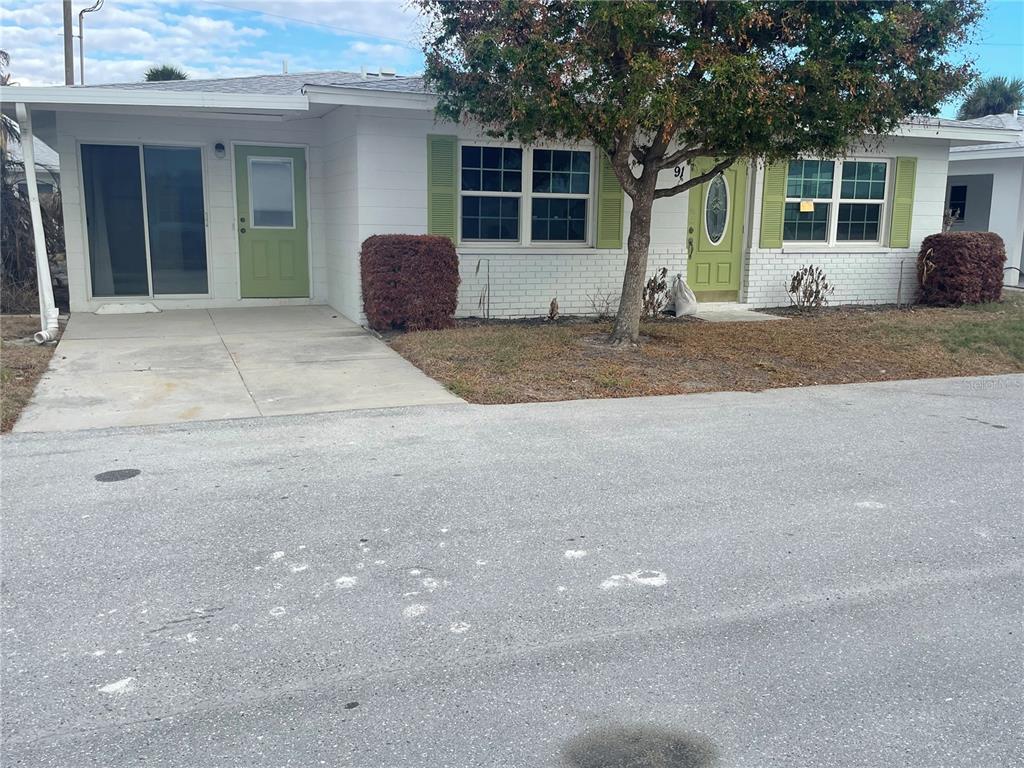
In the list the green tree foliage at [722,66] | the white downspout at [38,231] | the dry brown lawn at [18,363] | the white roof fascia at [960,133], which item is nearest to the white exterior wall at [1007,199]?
the white roof fascia at [960,133]

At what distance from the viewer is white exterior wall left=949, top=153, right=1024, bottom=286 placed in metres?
18.7

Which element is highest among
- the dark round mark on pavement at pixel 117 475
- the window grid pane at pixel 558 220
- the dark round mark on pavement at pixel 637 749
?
the window grid pane at pixel 558 220

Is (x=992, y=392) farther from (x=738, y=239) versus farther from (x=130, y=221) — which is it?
(x=130, y=221)

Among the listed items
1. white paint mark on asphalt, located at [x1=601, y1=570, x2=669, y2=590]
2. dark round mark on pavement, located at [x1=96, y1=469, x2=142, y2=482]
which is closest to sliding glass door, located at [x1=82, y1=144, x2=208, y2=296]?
dark round mark on pavement, located at [x1=96, y1=469, x2=142, y2=482]

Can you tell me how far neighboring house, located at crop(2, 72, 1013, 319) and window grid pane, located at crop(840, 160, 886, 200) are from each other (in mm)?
82

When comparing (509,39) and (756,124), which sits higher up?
(509,39)

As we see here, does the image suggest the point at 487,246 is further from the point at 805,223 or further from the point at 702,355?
the point at 805,223

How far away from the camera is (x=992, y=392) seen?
885 cm

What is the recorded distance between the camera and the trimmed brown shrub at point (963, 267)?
1454cm

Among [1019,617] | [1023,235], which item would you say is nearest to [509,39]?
[1019,617]

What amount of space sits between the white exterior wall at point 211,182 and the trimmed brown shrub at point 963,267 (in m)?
10.2

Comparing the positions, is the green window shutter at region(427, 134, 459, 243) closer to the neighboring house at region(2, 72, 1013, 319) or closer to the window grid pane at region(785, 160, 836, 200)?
the neighboring house at region(2, 72, 1013, 319)

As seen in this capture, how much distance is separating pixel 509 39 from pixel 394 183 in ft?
11.6

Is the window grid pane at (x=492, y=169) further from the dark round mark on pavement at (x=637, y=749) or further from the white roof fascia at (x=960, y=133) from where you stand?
the dark round mark on pavement at (x=637, y=749)
